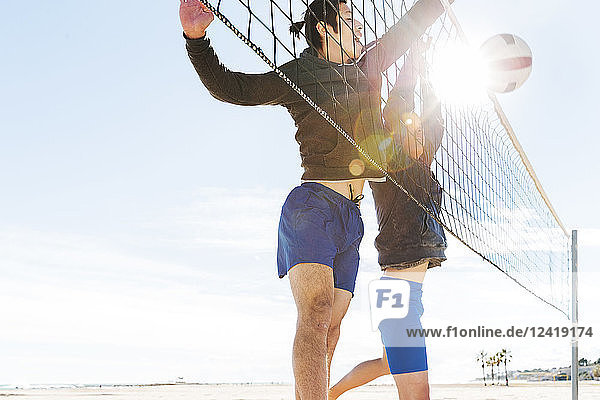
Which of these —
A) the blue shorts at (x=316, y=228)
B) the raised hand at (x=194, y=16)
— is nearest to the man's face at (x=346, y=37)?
the blue shorts at (x=316, y=228)

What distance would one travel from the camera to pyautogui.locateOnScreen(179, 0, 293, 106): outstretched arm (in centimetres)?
253

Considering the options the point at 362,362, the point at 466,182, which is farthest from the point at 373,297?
the point at 466,182

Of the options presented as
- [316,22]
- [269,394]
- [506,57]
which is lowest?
[269,394]

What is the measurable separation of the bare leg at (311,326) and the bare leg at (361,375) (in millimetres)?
1440

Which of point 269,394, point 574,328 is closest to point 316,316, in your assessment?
point 574,328

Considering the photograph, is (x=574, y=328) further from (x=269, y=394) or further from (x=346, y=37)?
(x=269, y=394)

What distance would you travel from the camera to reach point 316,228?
2842 mm

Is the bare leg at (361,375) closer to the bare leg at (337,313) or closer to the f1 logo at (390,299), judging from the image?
the f1 logo at (390,299)

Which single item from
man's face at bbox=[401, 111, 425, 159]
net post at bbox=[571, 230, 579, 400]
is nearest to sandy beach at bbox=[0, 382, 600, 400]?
net post at bbox=[571, 230, 579, 400]

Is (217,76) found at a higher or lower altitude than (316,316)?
higher

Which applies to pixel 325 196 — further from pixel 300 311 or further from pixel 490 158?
pixel 490 158

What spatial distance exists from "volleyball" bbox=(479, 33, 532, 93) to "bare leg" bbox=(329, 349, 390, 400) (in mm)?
1987

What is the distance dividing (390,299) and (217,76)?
1.67m

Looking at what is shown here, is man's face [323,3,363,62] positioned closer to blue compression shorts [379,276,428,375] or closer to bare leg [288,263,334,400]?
bare leg [288,263,334,400]
